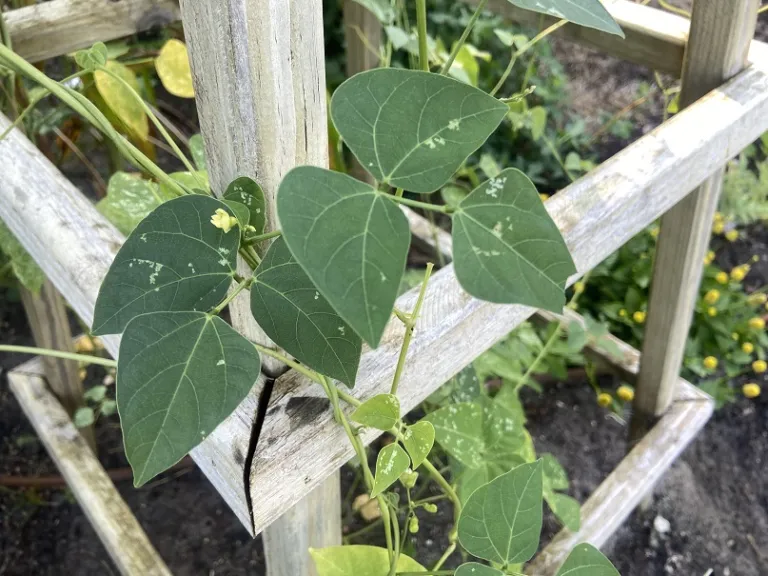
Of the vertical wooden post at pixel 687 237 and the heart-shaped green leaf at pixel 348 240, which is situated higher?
the heart-shaped green leaf at pixel 348 240

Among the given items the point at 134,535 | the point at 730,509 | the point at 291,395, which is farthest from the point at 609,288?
the point at 291,395

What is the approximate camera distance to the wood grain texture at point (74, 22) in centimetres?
87

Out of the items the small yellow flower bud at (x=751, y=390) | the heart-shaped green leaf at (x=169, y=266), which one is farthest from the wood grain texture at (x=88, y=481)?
the small yellow flower bud at (x=751, y=390)

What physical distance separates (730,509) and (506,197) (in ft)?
4.22

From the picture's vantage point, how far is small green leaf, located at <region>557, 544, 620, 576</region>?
41 cm

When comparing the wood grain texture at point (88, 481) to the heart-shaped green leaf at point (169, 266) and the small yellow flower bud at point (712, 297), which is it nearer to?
the heart-shaped green leaf at point (169, 266)

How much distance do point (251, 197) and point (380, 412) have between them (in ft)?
0.47

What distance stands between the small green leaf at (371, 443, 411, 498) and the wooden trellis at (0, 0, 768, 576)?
60 mm

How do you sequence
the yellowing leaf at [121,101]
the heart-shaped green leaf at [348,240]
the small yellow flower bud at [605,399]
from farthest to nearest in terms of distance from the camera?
the small yellow flower bud at [605,399] → the yellowing leaf at [121,101] → the heart-shaped green leaf at [348,240]

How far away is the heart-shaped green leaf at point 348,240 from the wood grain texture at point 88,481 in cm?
81

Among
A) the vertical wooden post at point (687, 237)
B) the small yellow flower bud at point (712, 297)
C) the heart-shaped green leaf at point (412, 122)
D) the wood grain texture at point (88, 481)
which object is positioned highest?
the heart-shaped green leaf at point (412, 122)

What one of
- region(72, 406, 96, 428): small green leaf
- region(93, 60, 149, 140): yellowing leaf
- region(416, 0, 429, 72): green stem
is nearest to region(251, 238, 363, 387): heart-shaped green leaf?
region(416, 0, 429, 72): green stem

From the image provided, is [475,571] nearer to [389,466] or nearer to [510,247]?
[389,466]

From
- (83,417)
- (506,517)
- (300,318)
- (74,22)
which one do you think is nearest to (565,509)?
(506,517)
